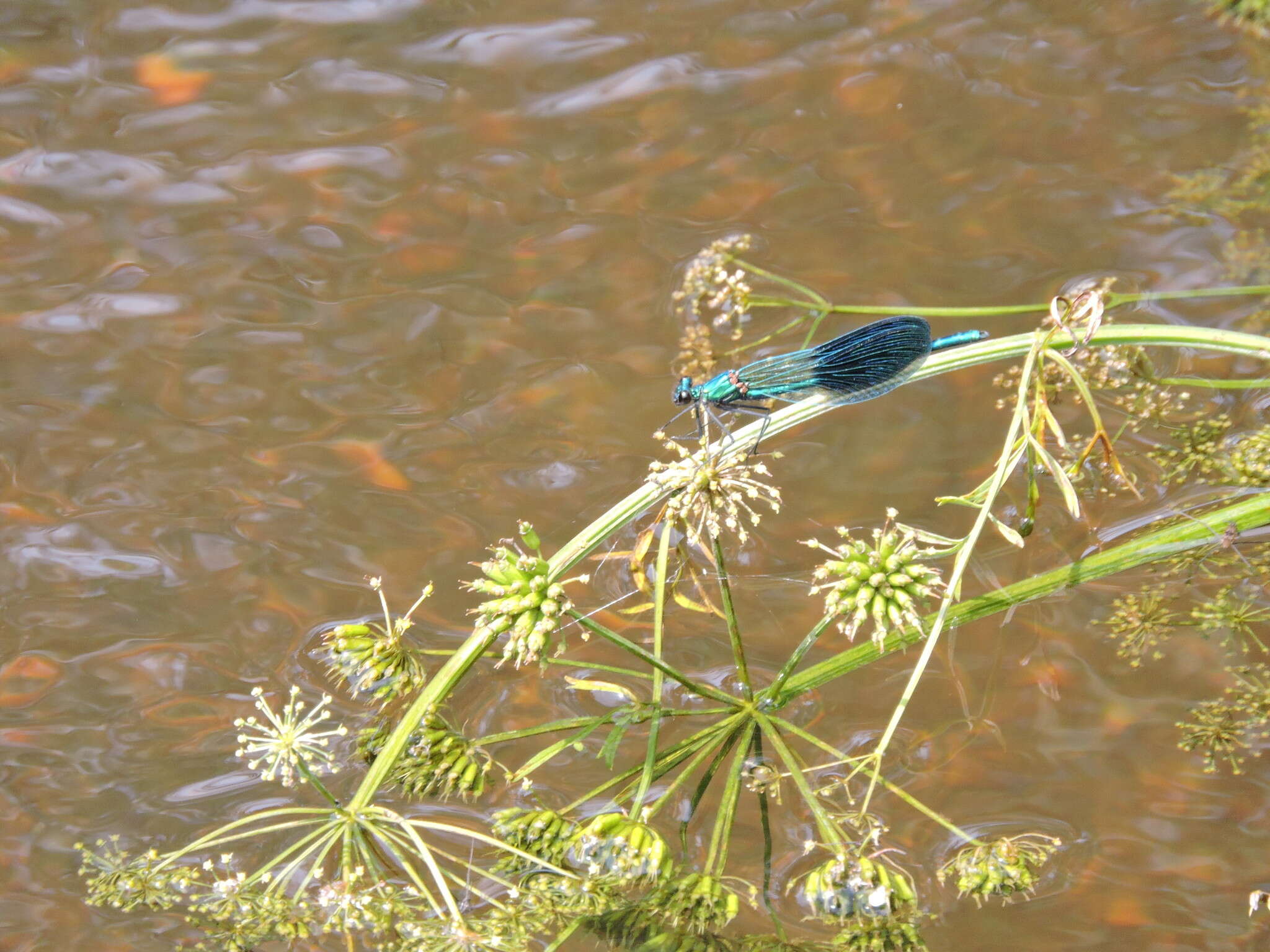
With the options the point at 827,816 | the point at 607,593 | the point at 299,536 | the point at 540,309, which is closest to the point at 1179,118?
the point at 540,309

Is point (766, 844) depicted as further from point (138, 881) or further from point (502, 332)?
point (502, 332)

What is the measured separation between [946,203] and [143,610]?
3619 millimetres

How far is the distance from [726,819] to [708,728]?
0.44 metres

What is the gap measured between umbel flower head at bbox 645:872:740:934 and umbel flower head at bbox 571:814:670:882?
0.07 metres

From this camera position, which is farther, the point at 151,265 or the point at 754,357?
the point at 151,265

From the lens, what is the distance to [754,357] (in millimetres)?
4039

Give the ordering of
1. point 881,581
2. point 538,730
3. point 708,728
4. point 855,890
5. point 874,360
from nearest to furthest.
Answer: point 881,581 → point 855,890 → point 538,730 → point 708,728 → point 874,360

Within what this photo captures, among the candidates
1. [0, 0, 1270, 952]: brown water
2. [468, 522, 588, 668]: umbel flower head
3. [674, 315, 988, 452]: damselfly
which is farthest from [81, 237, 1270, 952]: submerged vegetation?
[674, 315, 988, 452]: damselfly

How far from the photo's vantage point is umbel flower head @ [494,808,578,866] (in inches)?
102

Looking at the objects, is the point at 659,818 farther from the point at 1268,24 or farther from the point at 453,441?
the point at 1268,24

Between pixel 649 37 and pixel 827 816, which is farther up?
pixel 649 37

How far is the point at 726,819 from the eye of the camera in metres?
2.60

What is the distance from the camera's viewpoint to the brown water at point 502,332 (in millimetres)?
3432

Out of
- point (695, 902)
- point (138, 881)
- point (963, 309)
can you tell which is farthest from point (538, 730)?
point (963, 309)
